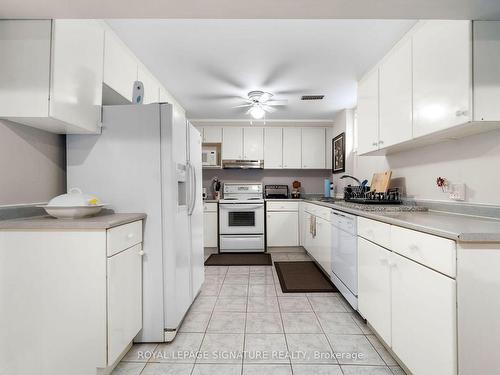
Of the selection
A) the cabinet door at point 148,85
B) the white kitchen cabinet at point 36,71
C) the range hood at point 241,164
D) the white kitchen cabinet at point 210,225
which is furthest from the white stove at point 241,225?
the white kitchen cabinet at point 36,71

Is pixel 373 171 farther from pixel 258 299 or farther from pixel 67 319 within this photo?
pixel 67 319

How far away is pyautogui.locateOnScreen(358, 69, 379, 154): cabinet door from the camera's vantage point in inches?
95.6

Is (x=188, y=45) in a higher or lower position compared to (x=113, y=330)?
higher

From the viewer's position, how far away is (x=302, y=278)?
3082 millimetres

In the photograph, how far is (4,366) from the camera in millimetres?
1293

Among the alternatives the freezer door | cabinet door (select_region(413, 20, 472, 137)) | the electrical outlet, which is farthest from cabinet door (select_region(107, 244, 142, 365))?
the electrical outlet

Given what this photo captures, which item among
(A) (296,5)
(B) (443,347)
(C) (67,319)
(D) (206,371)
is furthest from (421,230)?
(C) (67,319)

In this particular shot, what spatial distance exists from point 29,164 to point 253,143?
349 centimetres

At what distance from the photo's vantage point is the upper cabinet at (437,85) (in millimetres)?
1376

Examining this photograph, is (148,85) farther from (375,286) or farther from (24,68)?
(375,286)

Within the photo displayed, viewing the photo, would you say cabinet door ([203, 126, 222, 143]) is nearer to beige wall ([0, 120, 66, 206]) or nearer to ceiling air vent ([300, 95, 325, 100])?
ceiling air vent ([300, 95, 325, 100])

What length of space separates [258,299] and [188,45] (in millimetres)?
2462

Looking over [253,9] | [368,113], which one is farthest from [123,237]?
[368,113]

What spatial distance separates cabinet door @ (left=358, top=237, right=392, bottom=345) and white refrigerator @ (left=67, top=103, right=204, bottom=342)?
1.39 metres
